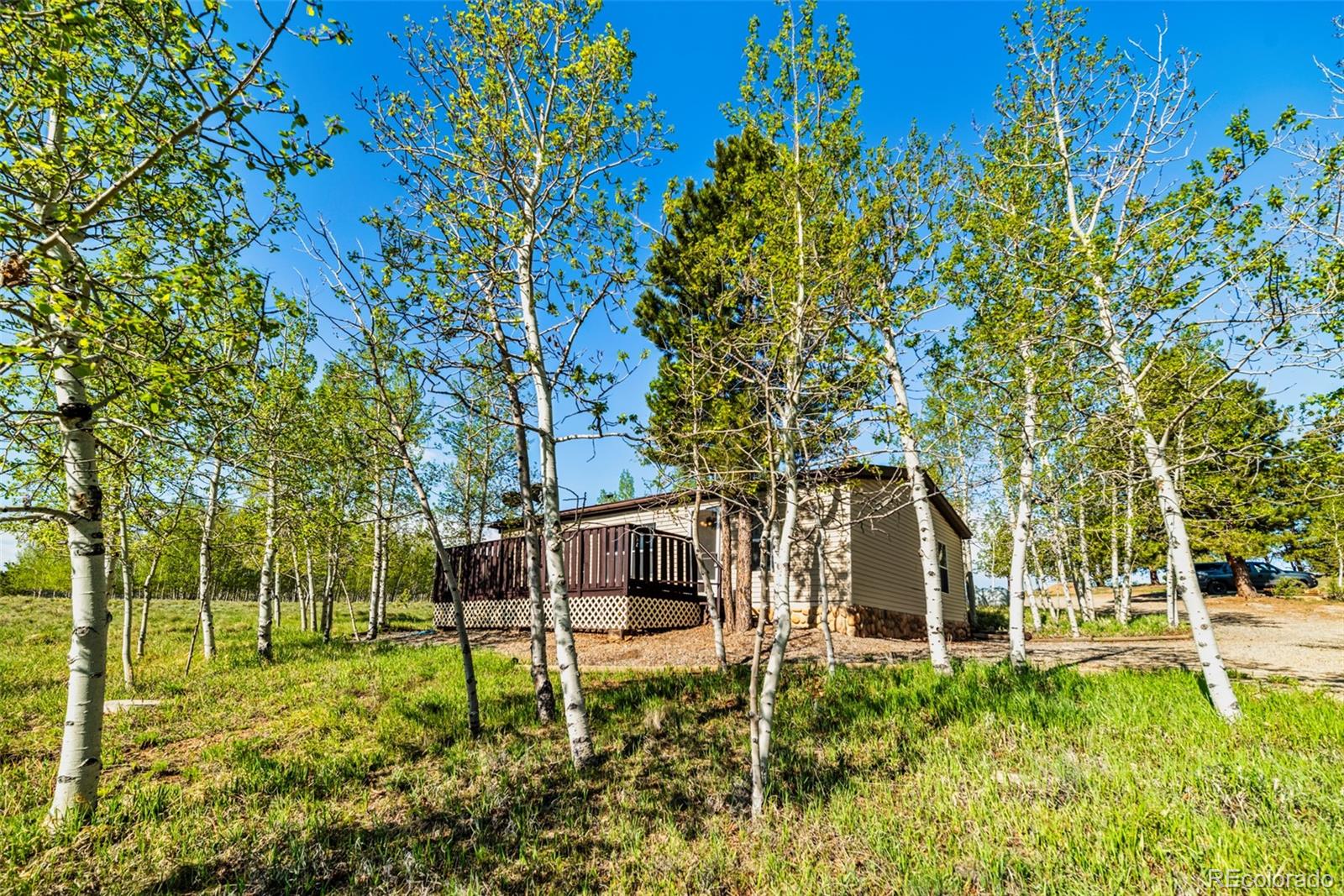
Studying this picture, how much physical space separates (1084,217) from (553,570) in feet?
30.4

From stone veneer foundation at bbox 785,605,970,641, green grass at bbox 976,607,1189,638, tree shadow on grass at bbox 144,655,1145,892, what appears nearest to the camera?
tree shadow on grass at bbox 144,655,1145,892

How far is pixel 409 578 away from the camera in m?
43.1

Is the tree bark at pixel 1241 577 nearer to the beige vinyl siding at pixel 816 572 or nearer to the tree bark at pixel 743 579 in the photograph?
the beige vinyl siding at pixel 816 572

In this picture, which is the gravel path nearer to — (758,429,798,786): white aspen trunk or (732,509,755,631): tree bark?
(732,509,755,631): tree bark

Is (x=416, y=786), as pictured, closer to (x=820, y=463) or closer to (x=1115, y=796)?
(x=820, y=463)

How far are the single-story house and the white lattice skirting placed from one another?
3 cm

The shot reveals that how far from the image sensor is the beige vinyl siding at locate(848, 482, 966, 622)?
1521 centimetres

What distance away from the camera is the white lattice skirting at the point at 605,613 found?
1416cm

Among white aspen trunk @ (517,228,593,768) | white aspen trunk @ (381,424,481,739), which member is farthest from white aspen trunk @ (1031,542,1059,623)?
white aspen trunk @ (381,424,481,739)

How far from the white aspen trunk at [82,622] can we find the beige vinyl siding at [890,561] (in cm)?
1273

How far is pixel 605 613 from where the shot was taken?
47.3ft

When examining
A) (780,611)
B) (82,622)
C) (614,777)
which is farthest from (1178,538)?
(82,622)

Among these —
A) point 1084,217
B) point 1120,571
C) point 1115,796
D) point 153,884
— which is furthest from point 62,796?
point 1120,571

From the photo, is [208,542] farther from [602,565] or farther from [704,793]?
[704,793]
